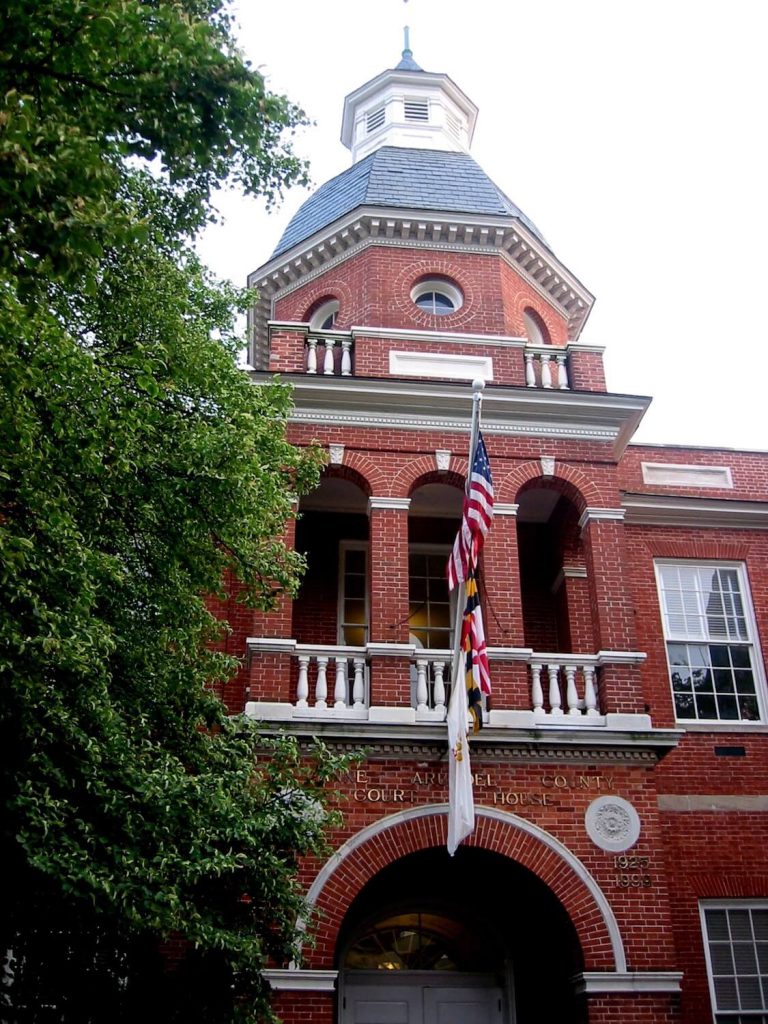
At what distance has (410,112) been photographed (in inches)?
905

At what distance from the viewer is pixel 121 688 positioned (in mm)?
9484

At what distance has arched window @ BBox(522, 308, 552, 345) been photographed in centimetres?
1848

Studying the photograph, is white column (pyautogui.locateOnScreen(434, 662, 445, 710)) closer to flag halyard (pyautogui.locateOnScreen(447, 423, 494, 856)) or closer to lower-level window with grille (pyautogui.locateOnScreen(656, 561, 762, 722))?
flag halyard (pyautogui.locateOnScreen(447, 423, 494, 856))

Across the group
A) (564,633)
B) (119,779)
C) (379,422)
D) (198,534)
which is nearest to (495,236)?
(379,422)

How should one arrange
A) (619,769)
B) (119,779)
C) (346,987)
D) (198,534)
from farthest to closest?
1. (346,987)
2. (619,769)
3. (198,534)
4. (119,779)

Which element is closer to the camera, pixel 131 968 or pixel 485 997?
pixel 131 968

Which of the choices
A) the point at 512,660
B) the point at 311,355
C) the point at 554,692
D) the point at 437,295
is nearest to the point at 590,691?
the point at 554,692

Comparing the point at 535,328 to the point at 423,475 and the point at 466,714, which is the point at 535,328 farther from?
the point at 466,714

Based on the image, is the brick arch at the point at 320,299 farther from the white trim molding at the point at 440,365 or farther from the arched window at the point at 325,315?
the white trim molding at the point at 440,365

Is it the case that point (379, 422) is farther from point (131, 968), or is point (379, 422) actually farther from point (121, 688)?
point (131, 968)

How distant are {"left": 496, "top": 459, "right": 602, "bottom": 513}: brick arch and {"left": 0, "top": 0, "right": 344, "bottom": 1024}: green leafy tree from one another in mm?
4164

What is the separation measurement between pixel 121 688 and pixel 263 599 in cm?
182

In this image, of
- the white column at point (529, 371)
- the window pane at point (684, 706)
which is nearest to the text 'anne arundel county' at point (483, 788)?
the window pane at point (684, 706)

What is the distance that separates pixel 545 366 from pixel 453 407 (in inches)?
71.1
